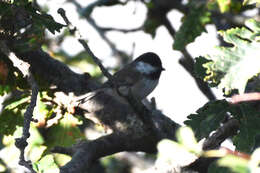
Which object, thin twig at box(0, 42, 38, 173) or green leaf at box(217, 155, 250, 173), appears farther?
thin twig at box(0, 42, 38, 173)

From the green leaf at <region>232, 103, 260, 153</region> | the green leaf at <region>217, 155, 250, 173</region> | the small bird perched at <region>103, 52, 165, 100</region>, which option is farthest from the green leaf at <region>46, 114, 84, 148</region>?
the green leaf at <region>217, 155, 250, 173</region>

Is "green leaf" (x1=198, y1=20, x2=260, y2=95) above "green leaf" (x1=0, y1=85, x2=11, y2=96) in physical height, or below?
below

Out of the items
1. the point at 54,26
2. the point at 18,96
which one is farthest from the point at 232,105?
the point at 18,96

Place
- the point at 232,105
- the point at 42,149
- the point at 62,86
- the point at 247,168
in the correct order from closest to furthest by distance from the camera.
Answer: the point at 247,168
the point at 232,105
the point at 42,149
the point at 62,86

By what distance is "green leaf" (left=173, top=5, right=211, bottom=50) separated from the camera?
112 inches

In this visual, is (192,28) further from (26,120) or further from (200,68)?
(26,120)

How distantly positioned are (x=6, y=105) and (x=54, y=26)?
1041 mm

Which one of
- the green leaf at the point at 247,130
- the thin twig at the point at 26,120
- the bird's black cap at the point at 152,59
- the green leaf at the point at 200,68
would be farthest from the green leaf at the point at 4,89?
the bird's black cap at the point at 152,59

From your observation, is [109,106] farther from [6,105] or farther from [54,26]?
[54,26]

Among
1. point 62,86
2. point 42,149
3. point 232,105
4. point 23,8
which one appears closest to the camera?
point 232,105

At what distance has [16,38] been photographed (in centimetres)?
267

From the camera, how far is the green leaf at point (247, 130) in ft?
5.97

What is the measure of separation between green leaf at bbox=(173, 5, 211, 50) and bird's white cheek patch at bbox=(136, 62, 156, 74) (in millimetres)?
2312

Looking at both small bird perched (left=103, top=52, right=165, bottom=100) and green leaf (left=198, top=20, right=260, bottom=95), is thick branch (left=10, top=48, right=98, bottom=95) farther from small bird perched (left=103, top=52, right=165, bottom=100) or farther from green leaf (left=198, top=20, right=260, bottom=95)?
green leaf (left=198, top=20, right=260, bottom=95)
